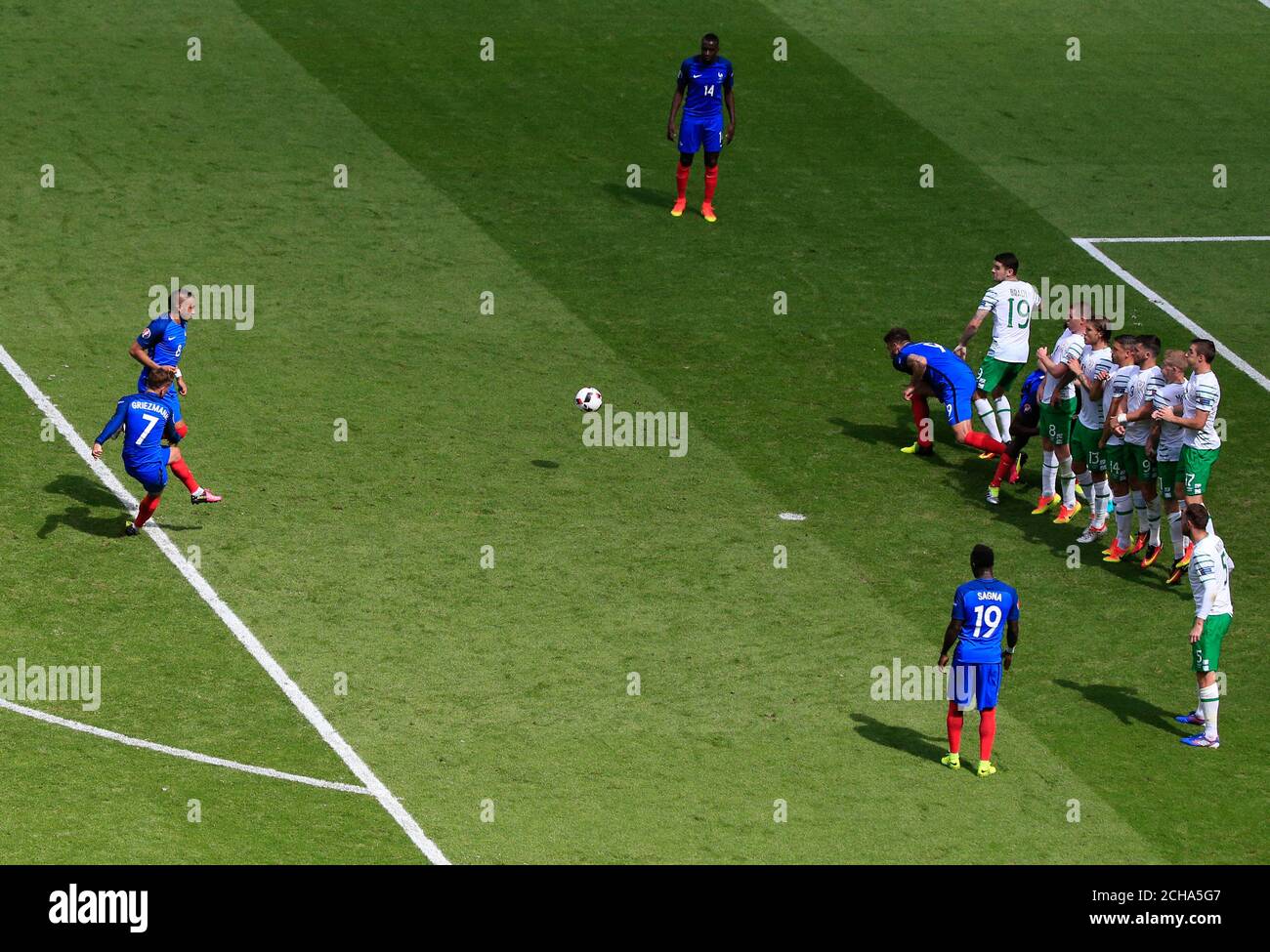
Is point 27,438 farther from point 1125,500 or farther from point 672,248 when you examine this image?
point 1125,500

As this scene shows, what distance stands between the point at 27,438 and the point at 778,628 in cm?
898

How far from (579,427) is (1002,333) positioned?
5.07 m

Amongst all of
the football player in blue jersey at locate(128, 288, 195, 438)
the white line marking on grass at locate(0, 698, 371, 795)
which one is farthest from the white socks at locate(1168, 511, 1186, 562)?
the football player in blue jersey at locate(128, 288, 195, 438)

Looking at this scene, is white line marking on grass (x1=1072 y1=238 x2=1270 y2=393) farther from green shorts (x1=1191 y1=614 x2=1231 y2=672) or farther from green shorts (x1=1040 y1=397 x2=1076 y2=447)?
green shorts (x1=1191 y1=614 x2=1231 y2=672)

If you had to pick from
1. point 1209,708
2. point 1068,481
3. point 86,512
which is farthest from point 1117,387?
point 86,512

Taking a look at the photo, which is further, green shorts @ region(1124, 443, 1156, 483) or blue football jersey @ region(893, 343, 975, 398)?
blue football jersey @ region(893, 343, 975, 398)

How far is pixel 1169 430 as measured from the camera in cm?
2072

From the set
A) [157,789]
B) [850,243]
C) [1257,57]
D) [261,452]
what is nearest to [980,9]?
Answer: [1257,57]

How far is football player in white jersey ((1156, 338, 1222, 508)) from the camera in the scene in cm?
2014

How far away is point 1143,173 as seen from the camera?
3238 cm

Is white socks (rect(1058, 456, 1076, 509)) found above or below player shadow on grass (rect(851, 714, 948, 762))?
above

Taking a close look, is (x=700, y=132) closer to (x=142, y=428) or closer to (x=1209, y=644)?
(x=142, y=428)

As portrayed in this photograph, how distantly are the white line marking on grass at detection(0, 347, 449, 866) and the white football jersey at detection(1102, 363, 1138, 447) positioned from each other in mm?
8891

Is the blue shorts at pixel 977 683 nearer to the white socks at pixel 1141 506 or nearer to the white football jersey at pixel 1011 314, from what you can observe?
the white socks at pixel 1141 506
